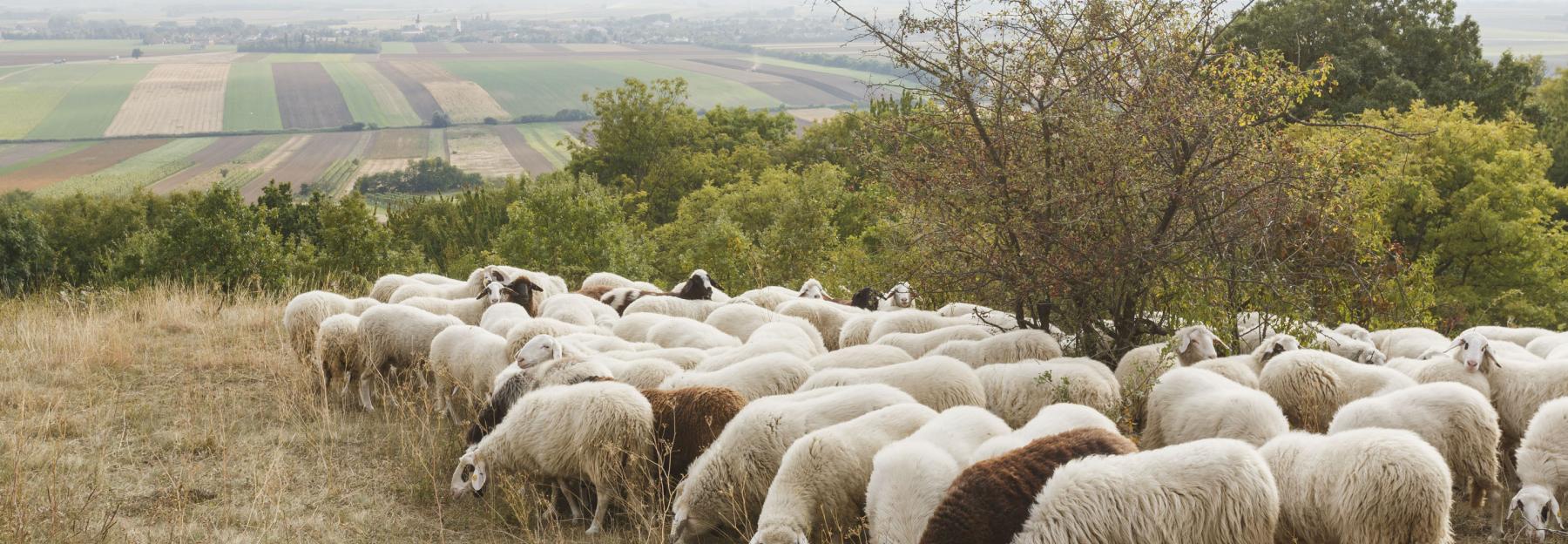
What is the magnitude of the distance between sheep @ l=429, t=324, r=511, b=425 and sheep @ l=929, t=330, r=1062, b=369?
13.5 feet

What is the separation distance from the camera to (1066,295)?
32.8 ft

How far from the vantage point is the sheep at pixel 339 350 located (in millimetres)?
10930

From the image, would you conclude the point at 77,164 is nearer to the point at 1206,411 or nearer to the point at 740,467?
the point at 740,467

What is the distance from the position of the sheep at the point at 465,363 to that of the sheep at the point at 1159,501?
19.4 feet

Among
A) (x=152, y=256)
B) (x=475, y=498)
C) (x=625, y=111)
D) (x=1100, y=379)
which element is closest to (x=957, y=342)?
(x=1100, y=379)

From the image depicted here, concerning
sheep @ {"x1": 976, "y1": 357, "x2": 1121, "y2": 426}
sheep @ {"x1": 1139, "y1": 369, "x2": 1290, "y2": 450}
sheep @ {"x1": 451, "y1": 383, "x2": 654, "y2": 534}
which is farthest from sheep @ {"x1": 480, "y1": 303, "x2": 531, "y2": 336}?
sheep @ {"x1": 1139, "y1": 369, "x2": 1290, "y2": 450}

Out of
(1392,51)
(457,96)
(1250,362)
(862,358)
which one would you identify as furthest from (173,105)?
(1250,362)

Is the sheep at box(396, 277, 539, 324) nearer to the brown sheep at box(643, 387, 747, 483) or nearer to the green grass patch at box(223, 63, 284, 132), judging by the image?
the brown sheep at box(643, 387, 747, 483)

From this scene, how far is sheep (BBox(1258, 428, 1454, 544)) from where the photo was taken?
598 centimetres

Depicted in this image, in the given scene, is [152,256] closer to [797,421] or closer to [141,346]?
[141,346]

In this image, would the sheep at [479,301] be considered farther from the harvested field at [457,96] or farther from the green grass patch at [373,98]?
the harvested field at [457,96]

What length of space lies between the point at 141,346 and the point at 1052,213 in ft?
33.5

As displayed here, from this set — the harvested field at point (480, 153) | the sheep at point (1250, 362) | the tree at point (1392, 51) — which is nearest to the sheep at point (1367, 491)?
the sheep at point (1250, 362)

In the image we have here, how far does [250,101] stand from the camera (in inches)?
4673
